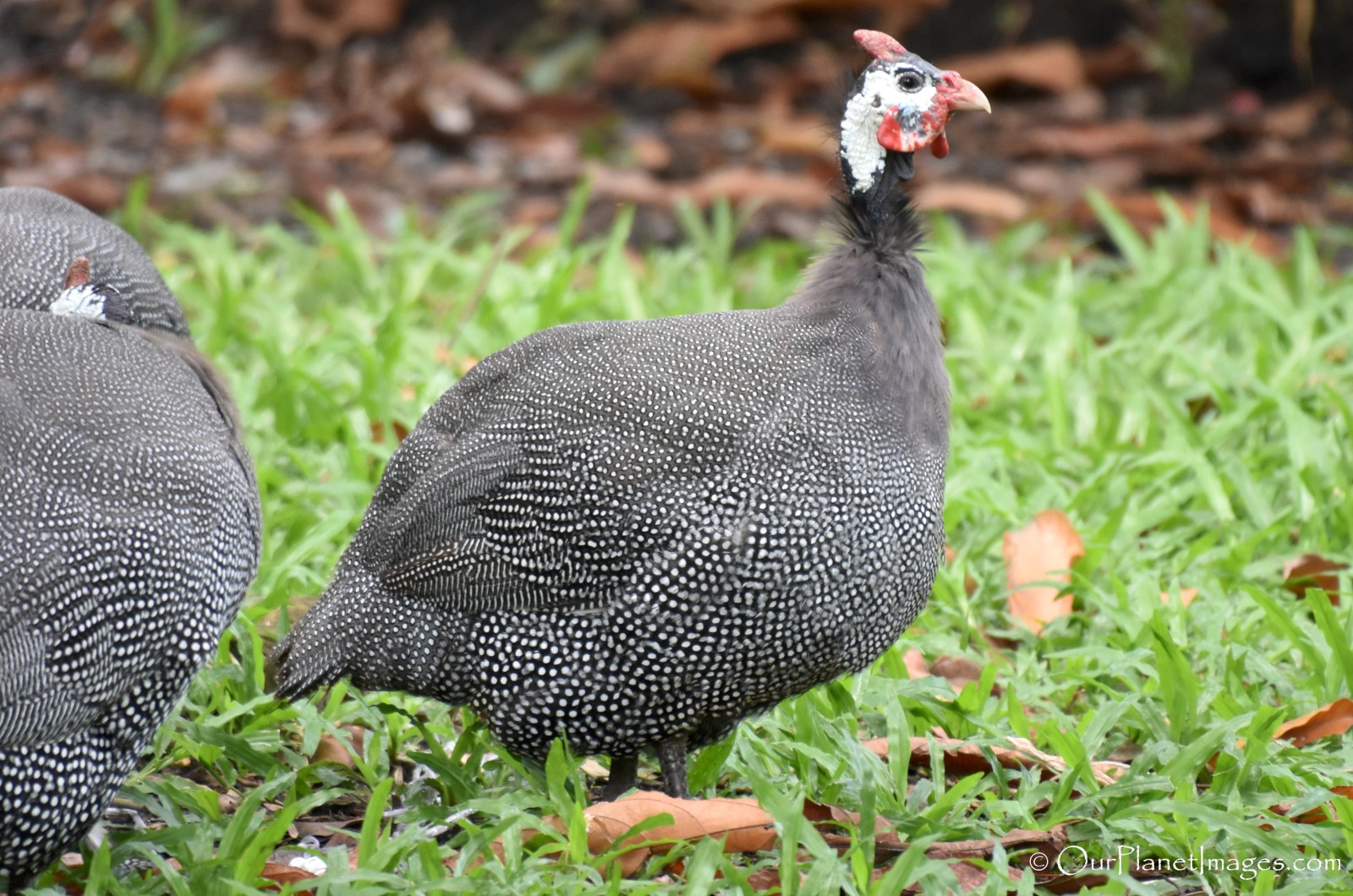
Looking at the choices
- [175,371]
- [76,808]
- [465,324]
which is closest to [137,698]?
[76,808]

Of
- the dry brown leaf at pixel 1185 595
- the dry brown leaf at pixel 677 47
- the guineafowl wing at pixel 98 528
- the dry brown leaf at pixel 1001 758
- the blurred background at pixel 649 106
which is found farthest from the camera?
the dry brown leaf at pixel 677 47

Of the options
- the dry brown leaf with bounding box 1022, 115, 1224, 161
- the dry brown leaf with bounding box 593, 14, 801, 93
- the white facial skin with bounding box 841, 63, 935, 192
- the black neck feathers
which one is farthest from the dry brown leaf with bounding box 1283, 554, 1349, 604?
the dry brown leaf with bounding box 593, 14, 801, 93

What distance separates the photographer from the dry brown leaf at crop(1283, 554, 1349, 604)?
12.5 feet

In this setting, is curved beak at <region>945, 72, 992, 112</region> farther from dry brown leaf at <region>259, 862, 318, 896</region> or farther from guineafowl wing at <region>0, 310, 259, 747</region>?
dry brown leaf at <region>259, 862, 318, 896</region>

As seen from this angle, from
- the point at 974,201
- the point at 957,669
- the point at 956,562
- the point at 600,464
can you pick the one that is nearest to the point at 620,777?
the point at 600,464

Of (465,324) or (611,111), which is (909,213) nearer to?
(465,324)

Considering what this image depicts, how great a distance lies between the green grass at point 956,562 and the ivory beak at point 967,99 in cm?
112

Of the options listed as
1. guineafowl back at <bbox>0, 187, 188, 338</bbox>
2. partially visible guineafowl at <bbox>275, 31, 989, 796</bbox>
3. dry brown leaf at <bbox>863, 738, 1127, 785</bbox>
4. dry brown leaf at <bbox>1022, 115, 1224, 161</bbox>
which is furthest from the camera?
dry brown leaf at <bbox>1022, 115, 1224, 161</bbox>

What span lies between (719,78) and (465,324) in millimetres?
3428

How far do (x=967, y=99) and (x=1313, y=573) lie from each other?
157 centimetres

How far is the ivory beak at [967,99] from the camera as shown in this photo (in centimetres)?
306

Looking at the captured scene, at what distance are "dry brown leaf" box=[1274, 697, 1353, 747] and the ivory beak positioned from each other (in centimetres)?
135

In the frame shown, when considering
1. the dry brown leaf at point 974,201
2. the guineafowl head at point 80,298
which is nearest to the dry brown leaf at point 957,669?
the guineafowl head at point 80,298

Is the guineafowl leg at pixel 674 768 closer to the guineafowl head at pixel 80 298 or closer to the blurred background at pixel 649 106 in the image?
the guineafowl head at pixel 80 298
